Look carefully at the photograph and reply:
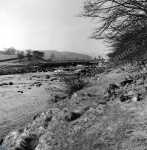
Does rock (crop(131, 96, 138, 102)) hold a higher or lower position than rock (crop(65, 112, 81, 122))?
higher

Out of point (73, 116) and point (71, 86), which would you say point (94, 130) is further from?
point (71, 86)

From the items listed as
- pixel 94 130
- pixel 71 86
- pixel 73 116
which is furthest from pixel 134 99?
pixel 71 86

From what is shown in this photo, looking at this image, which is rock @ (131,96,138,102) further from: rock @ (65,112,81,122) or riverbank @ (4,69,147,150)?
rock @ (65,112,81,122)

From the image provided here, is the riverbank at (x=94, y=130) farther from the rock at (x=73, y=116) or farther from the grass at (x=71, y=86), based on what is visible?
the grass at (x=71, y=86)

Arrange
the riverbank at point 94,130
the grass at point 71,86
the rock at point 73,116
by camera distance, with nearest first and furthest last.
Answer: the riverbank at point 94,130
the rock at point 73,116
the grass at point 71,86

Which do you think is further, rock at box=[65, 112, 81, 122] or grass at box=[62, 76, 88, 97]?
grass at box=[62, 76, 88, 97]

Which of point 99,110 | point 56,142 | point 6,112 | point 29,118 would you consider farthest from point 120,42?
point 6,112

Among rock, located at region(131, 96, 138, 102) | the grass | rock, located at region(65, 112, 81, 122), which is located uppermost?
rock, located at region(131, 96, 138, 102)

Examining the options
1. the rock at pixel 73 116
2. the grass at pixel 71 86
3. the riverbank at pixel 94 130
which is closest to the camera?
the riverbank at pixel 94 130

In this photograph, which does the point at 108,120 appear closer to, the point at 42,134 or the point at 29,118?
the point at 42,134

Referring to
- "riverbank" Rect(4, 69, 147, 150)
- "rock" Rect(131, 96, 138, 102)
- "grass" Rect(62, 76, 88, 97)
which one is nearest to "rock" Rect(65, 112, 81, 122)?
"riverbank" Rect(4, 69, 147, 150)

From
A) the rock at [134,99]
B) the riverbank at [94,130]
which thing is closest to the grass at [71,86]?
the riverbank at [94,130]

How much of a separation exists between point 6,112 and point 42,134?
4.11 metres

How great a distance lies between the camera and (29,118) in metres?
6.91
